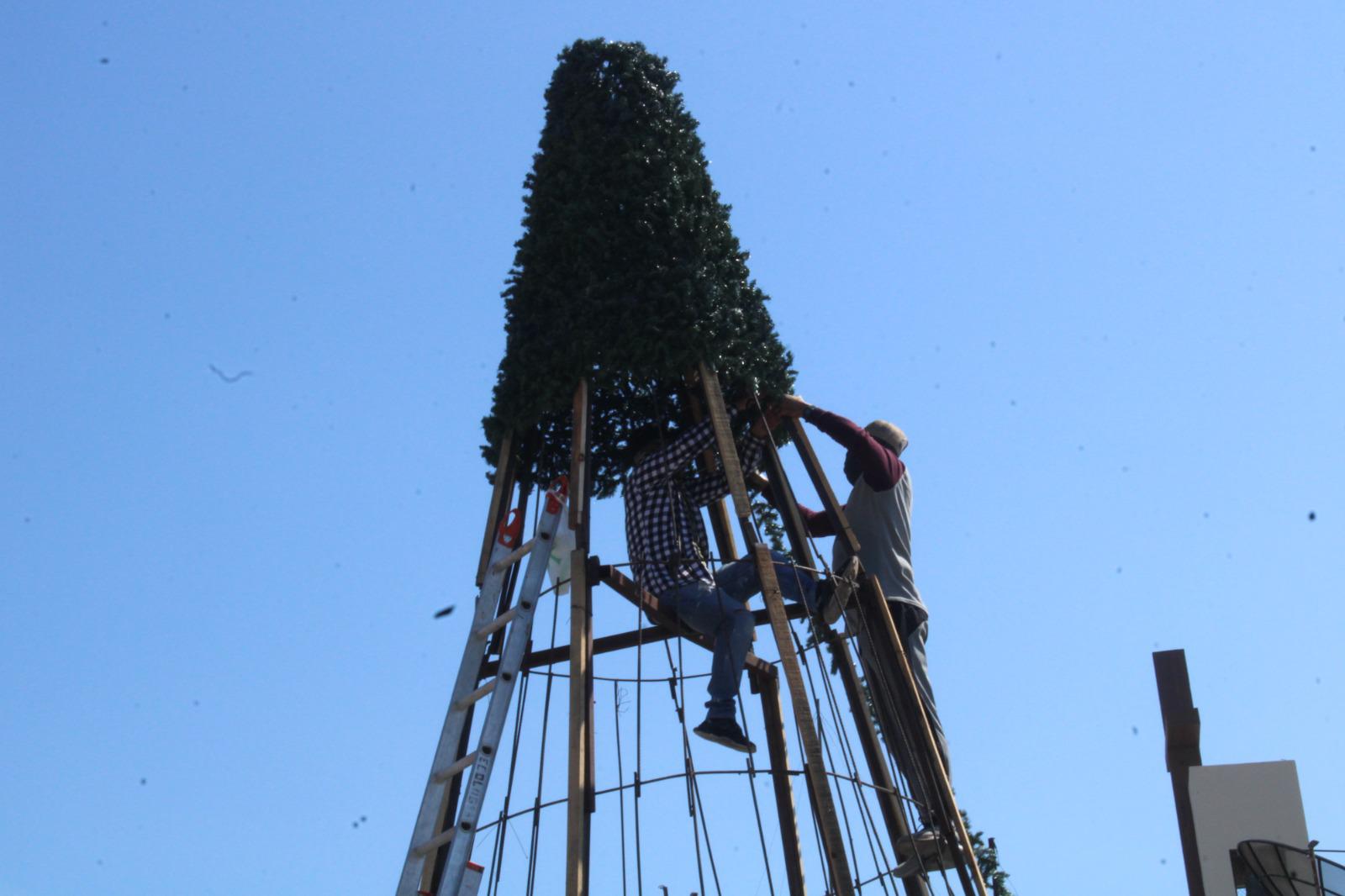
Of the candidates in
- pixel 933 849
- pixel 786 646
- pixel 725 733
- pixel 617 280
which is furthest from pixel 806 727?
pixel 617 280

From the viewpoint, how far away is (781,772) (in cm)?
952

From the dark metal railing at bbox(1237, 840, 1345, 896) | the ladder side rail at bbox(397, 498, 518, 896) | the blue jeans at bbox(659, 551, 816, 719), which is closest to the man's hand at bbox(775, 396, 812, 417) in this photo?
the blue jeans at bbox(659, 551, 816, 719)

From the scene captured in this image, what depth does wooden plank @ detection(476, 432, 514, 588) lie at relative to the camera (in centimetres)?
902

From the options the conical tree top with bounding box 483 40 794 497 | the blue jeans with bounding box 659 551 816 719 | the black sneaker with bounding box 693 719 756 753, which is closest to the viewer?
the black sneaker with bounding box 693 719 756 753

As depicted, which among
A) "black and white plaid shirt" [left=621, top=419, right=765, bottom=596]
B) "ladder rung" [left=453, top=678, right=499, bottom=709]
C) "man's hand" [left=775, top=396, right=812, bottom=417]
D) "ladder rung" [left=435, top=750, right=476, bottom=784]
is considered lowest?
"ladder rung" [left=435, top=750, right=476, bottom=784]

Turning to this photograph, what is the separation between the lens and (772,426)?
925 cm

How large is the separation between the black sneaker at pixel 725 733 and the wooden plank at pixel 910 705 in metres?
0.85

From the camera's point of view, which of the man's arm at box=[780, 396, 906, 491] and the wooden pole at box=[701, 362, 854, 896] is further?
the man's arm at box=[780, 396, 906, 491]

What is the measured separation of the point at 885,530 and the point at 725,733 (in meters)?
1.55

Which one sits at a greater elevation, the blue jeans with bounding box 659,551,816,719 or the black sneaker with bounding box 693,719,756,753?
the blue jeans with bounding box 659,551,816,719

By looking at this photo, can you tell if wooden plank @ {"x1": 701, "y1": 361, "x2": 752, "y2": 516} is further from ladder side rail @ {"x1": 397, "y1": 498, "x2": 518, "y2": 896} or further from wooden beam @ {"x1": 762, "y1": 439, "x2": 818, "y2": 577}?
ladder side rail @ {"x1": 397, "y1": 498, "x2": 518, "y2": 896}

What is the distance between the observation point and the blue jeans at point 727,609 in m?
8.51

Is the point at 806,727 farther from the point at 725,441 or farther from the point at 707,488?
the point at 707,488

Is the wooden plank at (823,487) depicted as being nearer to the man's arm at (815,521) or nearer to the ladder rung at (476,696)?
the man's arm at (815,521)
